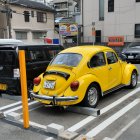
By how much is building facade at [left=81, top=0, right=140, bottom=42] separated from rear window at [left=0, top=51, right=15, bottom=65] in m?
17.9

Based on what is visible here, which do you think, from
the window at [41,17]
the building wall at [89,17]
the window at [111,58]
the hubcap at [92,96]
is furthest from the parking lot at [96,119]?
the window at [41,17]

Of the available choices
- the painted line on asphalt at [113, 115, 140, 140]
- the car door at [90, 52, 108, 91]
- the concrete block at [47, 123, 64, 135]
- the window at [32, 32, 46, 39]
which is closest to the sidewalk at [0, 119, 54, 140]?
the concrete block at [47, 123, 64, 135]

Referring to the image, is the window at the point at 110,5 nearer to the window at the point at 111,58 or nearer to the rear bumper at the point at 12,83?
the window at the point at 111,58

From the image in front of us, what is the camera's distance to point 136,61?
53.2 ft

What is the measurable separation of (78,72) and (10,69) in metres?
2.40

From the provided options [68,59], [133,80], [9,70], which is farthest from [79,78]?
[133,80]

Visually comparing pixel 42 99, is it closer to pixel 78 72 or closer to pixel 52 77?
pixel 52 77

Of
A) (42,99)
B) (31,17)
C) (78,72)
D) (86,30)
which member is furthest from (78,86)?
(31,17)

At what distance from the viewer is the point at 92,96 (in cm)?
639

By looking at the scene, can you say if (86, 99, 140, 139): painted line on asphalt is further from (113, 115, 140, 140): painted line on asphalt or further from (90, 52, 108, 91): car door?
(90, 52, 108, 91): car door

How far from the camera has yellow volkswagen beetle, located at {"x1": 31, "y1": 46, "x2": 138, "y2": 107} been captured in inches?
231

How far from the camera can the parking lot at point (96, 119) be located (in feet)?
15.9

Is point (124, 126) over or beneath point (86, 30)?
beneath

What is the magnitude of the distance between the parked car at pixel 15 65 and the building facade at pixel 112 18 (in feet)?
56.6
